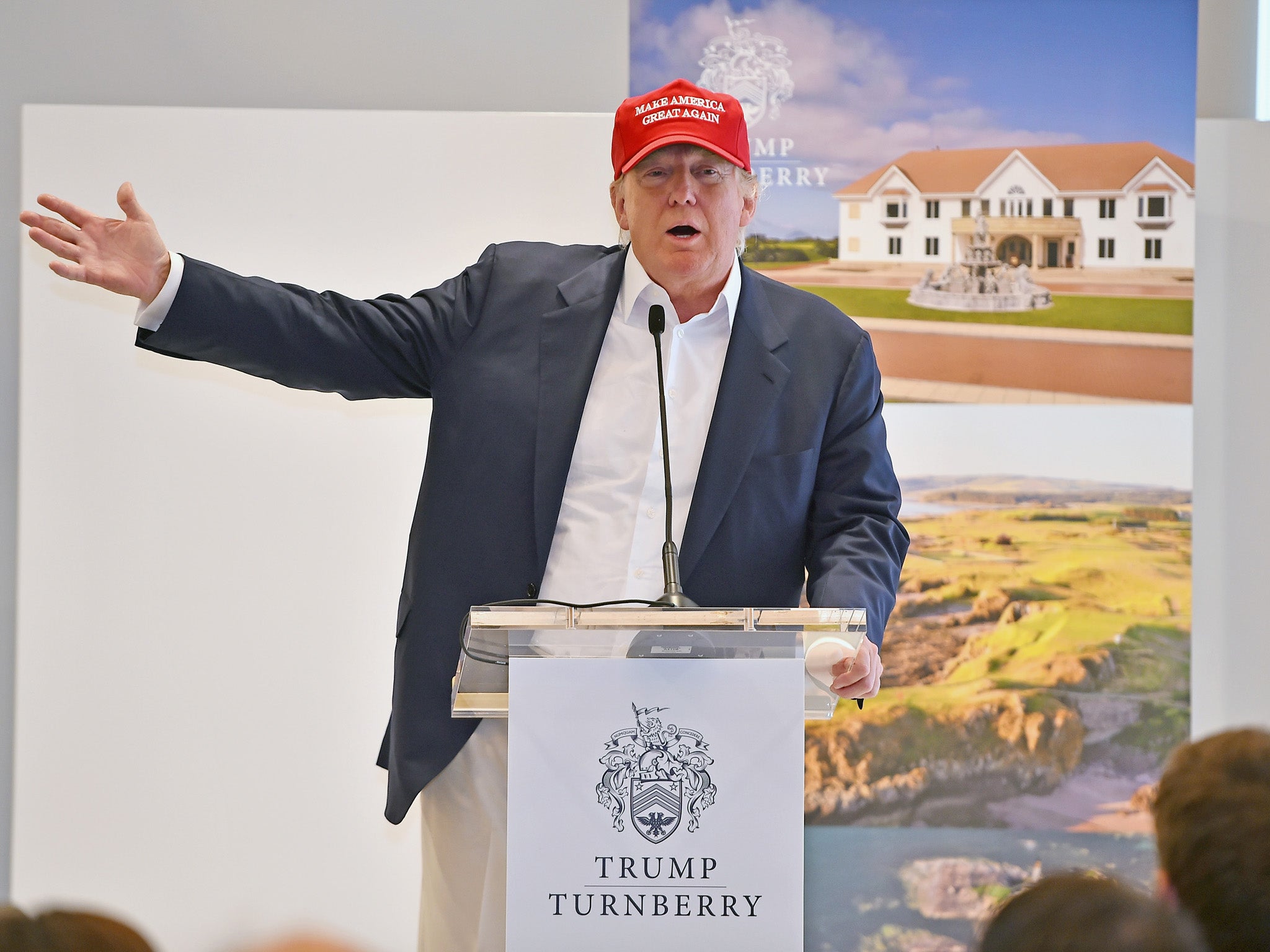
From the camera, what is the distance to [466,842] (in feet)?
6.34

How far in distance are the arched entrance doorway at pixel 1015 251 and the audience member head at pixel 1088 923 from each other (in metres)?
2.83

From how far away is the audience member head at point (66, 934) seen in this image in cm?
66

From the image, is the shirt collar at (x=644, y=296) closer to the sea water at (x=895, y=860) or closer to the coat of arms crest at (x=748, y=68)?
the coat of arms crest at (x=748, y=68)

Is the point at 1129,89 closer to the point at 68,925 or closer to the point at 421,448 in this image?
the point at 421,448

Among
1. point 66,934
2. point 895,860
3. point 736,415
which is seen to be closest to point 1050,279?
point 895,860

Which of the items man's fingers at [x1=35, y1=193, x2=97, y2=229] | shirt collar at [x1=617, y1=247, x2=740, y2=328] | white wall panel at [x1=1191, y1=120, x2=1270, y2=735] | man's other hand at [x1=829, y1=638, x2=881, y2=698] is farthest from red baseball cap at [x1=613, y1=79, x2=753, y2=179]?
white wall panel at [x1=1191, y1=120, x2=1270, y2=735]

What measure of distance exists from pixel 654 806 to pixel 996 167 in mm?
2499

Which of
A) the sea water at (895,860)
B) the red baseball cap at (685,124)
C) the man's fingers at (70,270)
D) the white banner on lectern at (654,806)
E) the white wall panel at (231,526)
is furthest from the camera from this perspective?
the sea water at (895,860)

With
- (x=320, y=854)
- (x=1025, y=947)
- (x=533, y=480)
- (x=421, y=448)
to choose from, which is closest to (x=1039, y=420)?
(x=421, y=448)

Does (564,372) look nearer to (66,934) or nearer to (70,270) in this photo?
(70,270)

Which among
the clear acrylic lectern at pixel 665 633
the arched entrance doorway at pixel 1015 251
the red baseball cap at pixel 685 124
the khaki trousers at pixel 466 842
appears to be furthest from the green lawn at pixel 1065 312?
the clear acrylic lectern at pixel 665 633

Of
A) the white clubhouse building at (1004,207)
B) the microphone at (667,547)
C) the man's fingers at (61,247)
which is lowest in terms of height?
the microphone at (667,547)

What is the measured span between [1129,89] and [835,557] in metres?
2.00

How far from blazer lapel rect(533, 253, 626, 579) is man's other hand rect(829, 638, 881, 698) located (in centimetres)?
64
